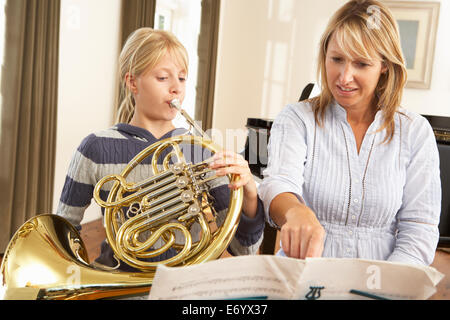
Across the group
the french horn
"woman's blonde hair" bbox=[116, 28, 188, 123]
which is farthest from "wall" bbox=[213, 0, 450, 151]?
the french horn

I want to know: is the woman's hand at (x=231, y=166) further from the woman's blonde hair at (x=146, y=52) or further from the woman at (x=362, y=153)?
the woman's blonde hair at (x=146, y=52)

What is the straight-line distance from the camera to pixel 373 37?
3.07 ft

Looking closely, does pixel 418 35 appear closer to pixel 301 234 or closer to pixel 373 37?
pixel 373 37

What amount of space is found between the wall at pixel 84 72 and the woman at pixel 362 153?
229 centimetres

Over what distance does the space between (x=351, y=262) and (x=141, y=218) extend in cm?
44

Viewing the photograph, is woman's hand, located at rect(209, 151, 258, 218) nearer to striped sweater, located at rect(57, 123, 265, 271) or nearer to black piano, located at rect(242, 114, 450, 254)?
striped sweater, located at rect(57, 123, 265, 271)

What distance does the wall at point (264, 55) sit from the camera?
539 cm

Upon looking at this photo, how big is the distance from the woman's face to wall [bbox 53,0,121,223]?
2.33 m

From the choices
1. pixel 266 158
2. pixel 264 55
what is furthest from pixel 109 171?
pixel 264 55

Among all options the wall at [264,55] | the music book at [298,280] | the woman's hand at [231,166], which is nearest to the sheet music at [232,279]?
the music book at [298,280]

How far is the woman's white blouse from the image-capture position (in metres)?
0.97

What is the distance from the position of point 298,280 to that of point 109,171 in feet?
2.09

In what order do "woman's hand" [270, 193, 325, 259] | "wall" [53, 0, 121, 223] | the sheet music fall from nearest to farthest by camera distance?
the sheet music < "woman's hand" [270, 193, 325, 259] < "wall" [53, 0, 121, 223]
